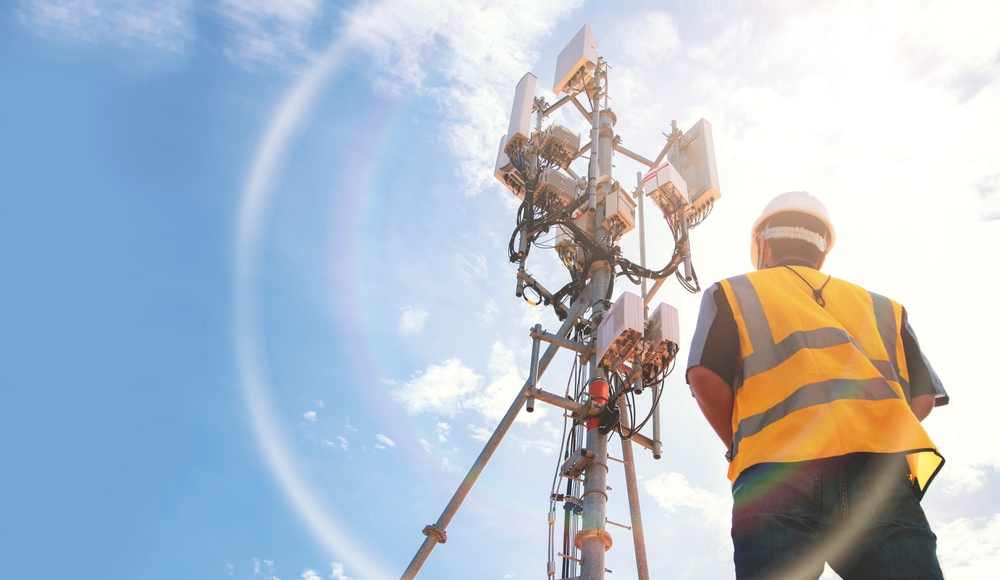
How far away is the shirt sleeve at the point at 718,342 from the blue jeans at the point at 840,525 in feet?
1.22

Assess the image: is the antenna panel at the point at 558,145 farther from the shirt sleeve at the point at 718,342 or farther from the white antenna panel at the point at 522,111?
the shirt sleeve at the point at 718,342

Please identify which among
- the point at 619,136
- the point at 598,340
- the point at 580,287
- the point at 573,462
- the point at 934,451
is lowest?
the point at 934,451

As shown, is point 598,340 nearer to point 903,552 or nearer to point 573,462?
point 573,462

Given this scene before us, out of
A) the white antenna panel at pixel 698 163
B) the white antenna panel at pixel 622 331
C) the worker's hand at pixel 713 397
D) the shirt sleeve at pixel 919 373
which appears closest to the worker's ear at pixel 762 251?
the shirt sleeve at pixel 919 373

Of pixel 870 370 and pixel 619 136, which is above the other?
pixel 619 136

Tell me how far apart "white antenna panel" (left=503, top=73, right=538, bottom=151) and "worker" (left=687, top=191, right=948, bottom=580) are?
7674mm

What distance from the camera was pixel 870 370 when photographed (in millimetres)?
1885

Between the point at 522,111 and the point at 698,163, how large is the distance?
3.02 m

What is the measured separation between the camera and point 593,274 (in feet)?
29.6

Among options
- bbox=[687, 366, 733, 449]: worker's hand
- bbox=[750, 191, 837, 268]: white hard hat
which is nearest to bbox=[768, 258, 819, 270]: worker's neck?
bbox=[750, 191, 837, 268]: white hard hat

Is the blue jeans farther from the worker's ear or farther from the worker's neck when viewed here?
Result: the worker's ear

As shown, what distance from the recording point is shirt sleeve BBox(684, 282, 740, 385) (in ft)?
6.70

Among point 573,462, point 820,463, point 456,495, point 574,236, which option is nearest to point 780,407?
point 820,463

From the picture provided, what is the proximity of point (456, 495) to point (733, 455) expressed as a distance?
18.4 ft
